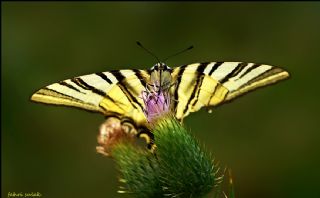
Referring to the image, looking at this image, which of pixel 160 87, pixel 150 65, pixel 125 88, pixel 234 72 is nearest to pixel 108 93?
pixel 125 88

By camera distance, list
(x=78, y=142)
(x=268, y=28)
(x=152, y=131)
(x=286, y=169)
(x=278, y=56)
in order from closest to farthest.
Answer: (x=152, y=131), (x=286, y=169), (x=78, y=142), (x=278, y=56), (x=268, y=28)

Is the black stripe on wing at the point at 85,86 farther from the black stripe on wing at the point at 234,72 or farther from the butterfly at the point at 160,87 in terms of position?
the black stripe on wing at the point at 234,72

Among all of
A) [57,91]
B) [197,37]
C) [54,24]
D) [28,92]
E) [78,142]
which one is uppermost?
[54,24]

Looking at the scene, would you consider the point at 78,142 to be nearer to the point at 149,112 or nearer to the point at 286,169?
the point at 286,169

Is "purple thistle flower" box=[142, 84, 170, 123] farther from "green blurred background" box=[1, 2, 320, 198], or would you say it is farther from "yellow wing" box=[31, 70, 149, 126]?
"green blurred background" box=[1, 2, 320, 198]

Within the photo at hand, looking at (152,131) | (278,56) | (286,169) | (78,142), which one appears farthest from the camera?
(278,56)

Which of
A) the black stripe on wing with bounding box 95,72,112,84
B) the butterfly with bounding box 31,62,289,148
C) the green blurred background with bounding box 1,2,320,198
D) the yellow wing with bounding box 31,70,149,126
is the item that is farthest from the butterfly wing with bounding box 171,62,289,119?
the green blurred background with bounding box 1,2,320,198

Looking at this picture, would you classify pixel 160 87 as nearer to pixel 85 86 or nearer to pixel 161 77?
pixel 161 77

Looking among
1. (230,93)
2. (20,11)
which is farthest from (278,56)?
(230,93)
